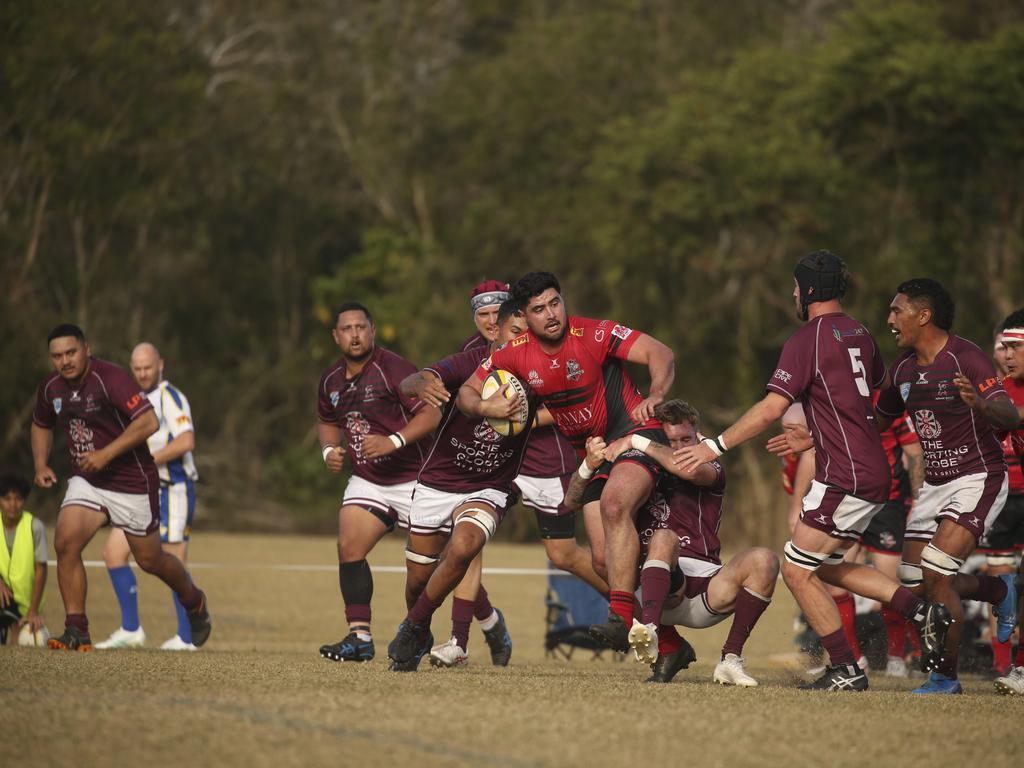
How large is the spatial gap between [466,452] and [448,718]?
112 inches

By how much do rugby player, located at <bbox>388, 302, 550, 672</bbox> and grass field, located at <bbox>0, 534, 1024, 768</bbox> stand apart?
12.1 inches

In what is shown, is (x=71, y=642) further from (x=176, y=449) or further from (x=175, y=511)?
(x=176, y=449)

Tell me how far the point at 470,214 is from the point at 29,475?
37.8 feet

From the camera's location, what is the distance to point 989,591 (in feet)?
26.3

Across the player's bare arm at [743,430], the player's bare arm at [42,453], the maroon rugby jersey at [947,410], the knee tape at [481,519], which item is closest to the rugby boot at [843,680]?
the maroon rugby jersey at [947,410]

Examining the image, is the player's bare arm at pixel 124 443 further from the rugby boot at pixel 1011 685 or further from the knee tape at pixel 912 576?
the rugby boot at pixel 1011 685

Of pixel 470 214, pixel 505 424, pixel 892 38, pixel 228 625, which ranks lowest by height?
pixel 228 625

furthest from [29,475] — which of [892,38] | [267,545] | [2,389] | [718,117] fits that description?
[892,38]

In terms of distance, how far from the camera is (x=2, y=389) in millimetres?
24094

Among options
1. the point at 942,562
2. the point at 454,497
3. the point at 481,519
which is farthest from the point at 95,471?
the point at 942,562

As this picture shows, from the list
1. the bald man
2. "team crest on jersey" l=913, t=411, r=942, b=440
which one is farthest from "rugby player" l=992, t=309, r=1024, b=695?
the bald man

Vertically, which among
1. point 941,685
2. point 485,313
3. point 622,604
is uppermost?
point 485,313

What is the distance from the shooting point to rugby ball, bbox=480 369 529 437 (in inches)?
297

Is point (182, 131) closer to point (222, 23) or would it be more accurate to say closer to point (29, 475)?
point (222, 23)
